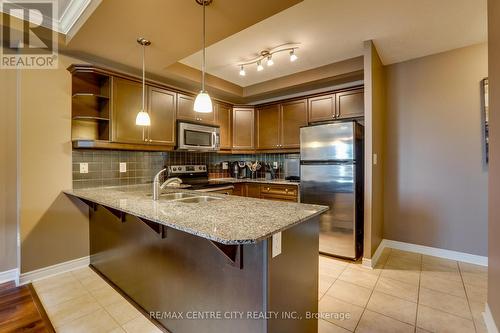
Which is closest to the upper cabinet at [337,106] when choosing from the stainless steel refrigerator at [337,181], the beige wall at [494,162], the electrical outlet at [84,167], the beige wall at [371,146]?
the beige wall at [371,146]

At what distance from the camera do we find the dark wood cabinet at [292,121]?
150 inches

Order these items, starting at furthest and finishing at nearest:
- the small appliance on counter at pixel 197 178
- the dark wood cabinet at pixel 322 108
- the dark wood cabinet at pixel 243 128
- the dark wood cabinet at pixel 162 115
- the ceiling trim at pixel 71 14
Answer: the dark wood cabinet at pixel 243 128 < the dark wood cabinet at pixel 322 108 < the small appliance on counter at pixel 197 178 < the dark wood cabinet at pixel 162 115 < the ceiling trim at pixel 71 14

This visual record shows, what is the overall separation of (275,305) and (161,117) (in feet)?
9.02

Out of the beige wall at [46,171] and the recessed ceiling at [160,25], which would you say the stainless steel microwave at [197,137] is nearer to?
the recessed ceiling at [160,25]

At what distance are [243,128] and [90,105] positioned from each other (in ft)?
7.57

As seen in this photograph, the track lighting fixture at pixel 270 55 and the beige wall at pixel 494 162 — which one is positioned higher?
the track lighting fixture at pixel 270 55

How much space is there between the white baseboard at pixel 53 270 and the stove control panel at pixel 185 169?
4.85 ft

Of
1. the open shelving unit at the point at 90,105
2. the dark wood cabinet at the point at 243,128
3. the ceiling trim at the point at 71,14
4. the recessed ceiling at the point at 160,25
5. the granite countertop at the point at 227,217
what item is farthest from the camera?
the dark wood cabinet at the point at 243,128

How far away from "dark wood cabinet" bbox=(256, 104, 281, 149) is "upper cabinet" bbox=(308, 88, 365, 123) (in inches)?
23.8

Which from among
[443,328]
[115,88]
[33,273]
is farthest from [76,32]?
[443,328]

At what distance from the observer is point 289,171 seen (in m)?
4.22

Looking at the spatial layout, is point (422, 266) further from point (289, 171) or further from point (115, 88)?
point (115, 88)

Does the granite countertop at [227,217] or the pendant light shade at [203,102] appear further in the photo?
the pendant light shade at [203,102]

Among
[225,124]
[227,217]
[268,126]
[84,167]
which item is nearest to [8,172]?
[84,167]
